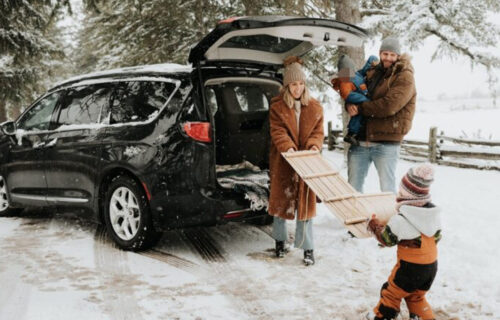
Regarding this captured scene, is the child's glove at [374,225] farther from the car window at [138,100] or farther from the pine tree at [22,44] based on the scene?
the pine tree at [22,44]

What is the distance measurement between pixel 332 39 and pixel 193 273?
2.66 m

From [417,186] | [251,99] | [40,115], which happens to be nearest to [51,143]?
[40,115]

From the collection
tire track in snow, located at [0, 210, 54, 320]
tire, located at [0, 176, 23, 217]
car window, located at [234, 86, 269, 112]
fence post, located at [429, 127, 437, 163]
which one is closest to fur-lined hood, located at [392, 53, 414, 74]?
car window, located at [234, 86, 269, 112]

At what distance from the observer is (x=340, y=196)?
367 centimetres

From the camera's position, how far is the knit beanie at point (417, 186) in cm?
278

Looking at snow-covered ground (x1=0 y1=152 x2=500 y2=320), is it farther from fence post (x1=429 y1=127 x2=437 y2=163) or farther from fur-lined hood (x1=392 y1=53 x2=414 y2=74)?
fence post (x1=429 y1=127 x2=437 y2=163)

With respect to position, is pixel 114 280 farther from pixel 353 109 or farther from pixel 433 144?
pixel 433 144

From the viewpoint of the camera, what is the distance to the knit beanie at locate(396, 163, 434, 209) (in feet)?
9.12

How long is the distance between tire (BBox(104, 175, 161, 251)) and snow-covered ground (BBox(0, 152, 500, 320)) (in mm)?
161

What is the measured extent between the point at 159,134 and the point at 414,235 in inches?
104

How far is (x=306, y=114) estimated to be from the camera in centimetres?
444

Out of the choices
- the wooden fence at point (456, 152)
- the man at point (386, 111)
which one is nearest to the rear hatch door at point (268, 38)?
the man at point (386, 111)

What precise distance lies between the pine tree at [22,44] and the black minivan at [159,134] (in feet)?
16.4

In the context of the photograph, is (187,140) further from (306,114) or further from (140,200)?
(306,114)
